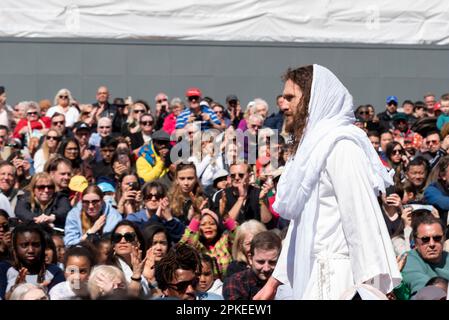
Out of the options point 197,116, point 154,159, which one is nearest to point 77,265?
point 154,159

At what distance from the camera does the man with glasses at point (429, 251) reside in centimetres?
815

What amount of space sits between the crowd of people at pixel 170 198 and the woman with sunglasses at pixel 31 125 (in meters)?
0.02

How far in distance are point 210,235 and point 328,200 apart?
4.56m

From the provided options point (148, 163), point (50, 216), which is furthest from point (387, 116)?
point (50, 216)

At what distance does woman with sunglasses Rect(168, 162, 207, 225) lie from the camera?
10164mm

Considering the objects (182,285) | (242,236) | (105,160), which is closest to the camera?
(182,285)

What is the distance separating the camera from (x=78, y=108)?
15.3 m

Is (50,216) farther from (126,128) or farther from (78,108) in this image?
(78,108)

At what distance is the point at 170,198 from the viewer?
1036 cm

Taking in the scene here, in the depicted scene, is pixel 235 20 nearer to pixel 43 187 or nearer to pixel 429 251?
pixel 43 187

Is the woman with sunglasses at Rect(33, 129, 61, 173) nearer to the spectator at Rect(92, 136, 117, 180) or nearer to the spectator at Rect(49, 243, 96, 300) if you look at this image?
the spectator at Rect(92, 136, 117, 180)

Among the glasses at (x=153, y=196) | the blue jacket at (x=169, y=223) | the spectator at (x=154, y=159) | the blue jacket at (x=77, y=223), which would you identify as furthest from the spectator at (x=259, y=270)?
the spectator at (x=154, y=159)
